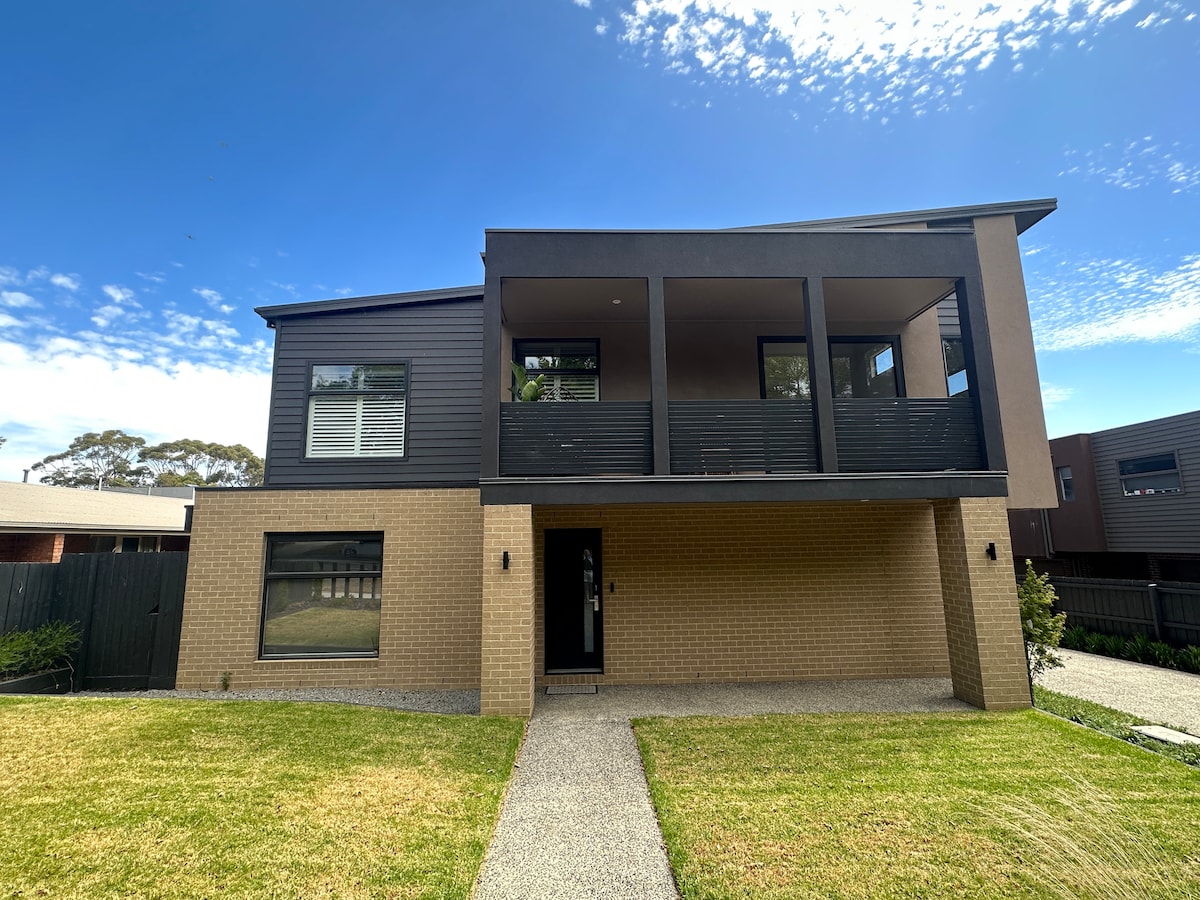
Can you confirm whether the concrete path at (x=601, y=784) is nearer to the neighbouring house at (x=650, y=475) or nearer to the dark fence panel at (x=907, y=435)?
the neighbouring house at (x=650, y=475)

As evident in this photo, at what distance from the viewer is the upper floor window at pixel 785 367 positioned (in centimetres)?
884

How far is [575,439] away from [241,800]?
4.51m

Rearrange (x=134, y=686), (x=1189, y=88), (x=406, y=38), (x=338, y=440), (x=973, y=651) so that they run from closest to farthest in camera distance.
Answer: (x=973, y=651), (x=134, y=686), (x=338, y=440), (x=1189, y=88), (x=406, y=38)

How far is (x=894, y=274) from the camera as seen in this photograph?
708cm

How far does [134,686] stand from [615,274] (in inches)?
346

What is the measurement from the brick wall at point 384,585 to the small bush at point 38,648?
1.53 metres

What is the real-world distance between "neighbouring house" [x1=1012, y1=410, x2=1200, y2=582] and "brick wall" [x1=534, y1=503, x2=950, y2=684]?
908cm

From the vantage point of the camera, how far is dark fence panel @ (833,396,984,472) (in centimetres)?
672

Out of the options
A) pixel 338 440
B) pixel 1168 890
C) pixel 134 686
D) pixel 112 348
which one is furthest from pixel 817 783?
pixel 112 348

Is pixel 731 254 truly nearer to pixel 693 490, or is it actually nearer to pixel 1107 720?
pixel 693 490

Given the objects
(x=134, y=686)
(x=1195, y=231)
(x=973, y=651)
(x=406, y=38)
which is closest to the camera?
(x=973, y=651)

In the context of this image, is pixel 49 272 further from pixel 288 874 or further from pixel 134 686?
pixel 288 874

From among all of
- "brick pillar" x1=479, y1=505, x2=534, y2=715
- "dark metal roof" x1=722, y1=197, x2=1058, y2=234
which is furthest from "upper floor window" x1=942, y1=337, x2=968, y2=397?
"brick pillar" x1=479, y1=505, x2=534, y2=715

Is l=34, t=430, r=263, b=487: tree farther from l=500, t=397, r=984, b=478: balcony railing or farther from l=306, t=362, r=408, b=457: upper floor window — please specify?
l=500, t=397, r=984, b=478: balcony railing
